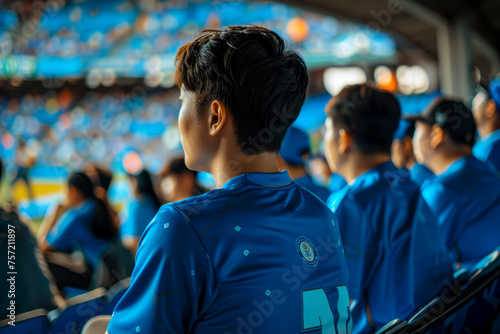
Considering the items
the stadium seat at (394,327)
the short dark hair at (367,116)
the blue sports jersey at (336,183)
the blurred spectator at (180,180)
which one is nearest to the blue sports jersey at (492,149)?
the blue sports jersey at (336,183)

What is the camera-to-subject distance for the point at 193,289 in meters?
0.69

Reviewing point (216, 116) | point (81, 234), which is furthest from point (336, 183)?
point (216, 116)

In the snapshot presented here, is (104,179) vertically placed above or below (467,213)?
below

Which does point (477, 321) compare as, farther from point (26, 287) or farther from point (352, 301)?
point (26, 287)

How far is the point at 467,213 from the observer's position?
1758mm

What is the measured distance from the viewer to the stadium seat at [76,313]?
5.02ft

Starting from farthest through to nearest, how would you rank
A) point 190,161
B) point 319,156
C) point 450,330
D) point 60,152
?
1. point 60,152
2. point 319,156
3. point 450,330
4. point 190,161

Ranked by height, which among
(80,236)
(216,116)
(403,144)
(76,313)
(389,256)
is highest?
(216,116)

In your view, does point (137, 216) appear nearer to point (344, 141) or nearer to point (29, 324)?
point (29, 324)

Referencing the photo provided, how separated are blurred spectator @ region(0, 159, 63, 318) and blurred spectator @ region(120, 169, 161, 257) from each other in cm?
132

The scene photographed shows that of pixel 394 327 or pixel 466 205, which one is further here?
pixel 466 205

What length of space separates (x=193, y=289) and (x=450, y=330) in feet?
2.78

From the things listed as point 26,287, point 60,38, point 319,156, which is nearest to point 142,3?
point 60,38

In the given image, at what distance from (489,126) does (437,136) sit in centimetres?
91
